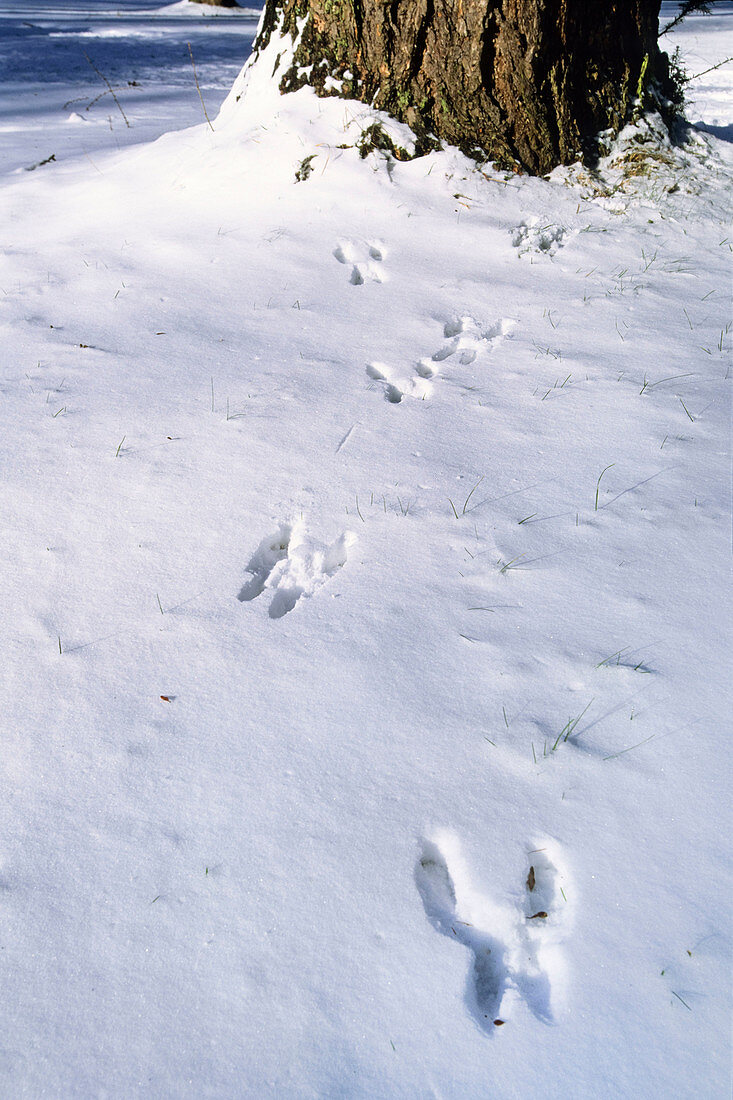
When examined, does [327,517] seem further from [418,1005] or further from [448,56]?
[448,56]

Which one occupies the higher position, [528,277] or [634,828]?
[528,277]

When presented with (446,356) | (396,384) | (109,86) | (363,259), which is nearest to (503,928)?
(396,384)

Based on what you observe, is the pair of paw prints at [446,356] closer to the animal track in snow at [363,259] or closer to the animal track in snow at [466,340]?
the animal track in snow at [466,340]

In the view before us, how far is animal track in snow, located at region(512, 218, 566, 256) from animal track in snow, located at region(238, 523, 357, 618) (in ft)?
6.18

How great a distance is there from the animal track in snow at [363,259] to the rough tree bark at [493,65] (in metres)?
0.70

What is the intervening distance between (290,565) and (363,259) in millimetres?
1716

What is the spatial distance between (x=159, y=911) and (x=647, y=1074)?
760 mm

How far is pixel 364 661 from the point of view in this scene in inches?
56.4

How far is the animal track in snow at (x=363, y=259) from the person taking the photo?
8.95 feet

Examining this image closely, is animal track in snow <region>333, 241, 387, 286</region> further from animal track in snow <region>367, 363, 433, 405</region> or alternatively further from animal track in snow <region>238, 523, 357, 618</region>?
animal track in snow <region>238, 523, 357, 618</region>

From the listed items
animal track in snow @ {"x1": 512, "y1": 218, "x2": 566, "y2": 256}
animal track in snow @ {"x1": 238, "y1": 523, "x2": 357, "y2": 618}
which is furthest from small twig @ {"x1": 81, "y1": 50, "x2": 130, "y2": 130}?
animal track in snow @ {"x1": 238, "y1": 523, "x2": 357, "y2": 618}

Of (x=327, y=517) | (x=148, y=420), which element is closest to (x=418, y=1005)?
(x=327, y=517)

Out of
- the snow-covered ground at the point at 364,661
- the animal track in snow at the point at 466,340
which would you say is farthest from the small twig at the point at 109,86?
the animal track in snow at the point at 466,340

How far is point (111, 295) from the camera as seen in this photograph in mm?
2551
